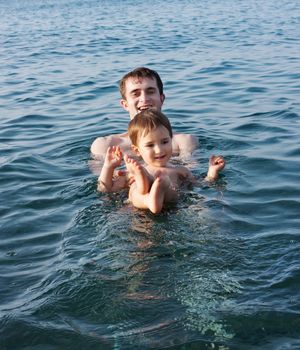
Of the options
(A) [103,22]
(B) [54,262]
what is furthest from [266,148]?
(A) [103,22]

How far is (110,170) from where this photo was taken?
6016 mm

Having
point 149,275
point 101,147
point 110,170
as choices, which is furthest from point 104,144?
point 149,275

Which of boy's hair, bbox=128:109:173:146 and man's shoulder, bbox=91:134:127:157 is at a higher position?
boy's hair, bbox=128:109:173:146

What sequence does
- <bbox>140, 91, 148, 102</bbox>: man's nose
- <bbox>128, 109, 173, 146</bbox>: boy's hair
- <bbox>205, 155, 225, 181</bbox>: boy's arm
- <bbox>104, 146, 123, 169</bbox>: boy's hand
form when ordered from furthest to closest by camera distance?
<bbox>140, 91, 148, 102</bbox>: man's nose, <bbox>205, 155, 225, 181</bbox>: boy's arm, <bbox>104, 146, 123, 169</bbox>: boy's hand, <bbox>128, 109, 173, 146</bbox>: boy's hair

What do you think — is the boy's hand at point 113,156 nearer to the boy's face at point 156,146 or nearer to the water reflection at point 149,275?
the boy's face at point 156,146

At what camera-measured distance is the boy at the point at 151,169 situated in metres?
5.32

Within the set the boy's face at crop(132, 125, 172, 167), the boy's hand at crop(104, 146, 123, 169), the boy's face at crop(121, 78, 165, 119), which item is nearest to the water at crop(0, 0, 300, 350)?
the boy's hand at crop(104, 146, 123, 169)

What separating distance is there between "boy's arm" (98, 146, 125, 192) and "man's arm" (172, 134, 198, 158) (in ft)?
5.22

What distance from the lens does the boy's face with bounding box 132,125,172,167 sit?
5688mm

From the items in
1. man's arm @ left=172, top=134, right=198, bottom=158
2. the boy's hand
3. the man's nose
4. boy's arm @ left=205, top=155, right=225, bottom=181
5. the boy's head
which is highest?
the boy's head

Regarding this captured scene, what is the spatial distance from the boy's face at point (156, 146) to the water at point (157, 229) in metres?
0.48

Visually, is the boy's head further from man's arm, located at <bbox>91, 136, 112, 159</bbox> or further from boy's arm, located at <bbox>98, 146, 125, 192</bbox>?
man's arm, located at <bbox>91, 136, 112, 159</bbox>

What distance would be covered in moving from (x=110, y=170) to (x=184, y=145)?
1.82 m

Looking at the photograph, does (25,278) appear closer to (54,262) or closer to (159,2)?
(54,262)
